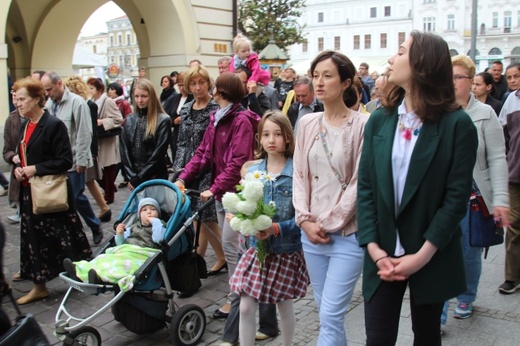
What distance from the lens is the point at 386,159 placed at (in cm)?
267

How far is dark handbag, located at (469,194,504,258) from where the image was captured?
4.29 metres

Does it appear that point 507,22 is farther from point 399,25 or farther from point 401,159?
point 401,159

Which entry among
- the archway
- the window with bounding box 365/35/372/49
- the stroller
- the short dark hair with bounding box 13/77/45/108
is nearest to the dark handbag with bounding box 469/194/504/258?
the stroller

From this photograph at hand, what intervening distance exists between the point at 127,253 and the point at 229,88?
164cm

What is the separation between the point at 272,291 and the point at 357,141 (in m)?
1.14

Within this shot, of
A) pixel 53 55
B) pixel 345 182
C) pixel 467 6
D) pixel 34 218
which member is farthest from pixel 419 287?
pixel 467 6

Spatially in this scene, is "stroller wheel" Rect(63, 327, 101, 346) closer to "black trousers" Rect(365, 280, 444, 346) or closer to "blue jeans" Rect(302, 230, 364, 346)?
"blue jeans" Rect(302, 230, 364, 346)

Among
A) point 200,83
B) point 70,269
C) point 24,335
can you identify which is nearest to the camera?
point 24,335

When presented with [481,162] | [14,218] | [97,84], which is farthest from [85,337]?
[97,84]

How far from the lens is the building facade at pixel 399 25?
70312 millimetres

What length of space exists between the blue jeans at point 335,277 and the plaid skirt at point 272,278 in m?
0.36

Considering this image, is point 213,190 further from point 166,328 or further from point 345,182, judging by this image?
point 345,182

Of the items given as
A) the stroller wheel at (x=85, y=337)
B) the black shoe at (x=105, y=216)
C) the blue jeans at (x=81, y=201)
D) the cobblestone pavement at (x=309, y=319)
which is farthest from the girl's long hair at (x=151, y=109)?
the black shoe at (x=105, y=216)

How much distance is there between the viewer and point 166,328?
454 centimetres
